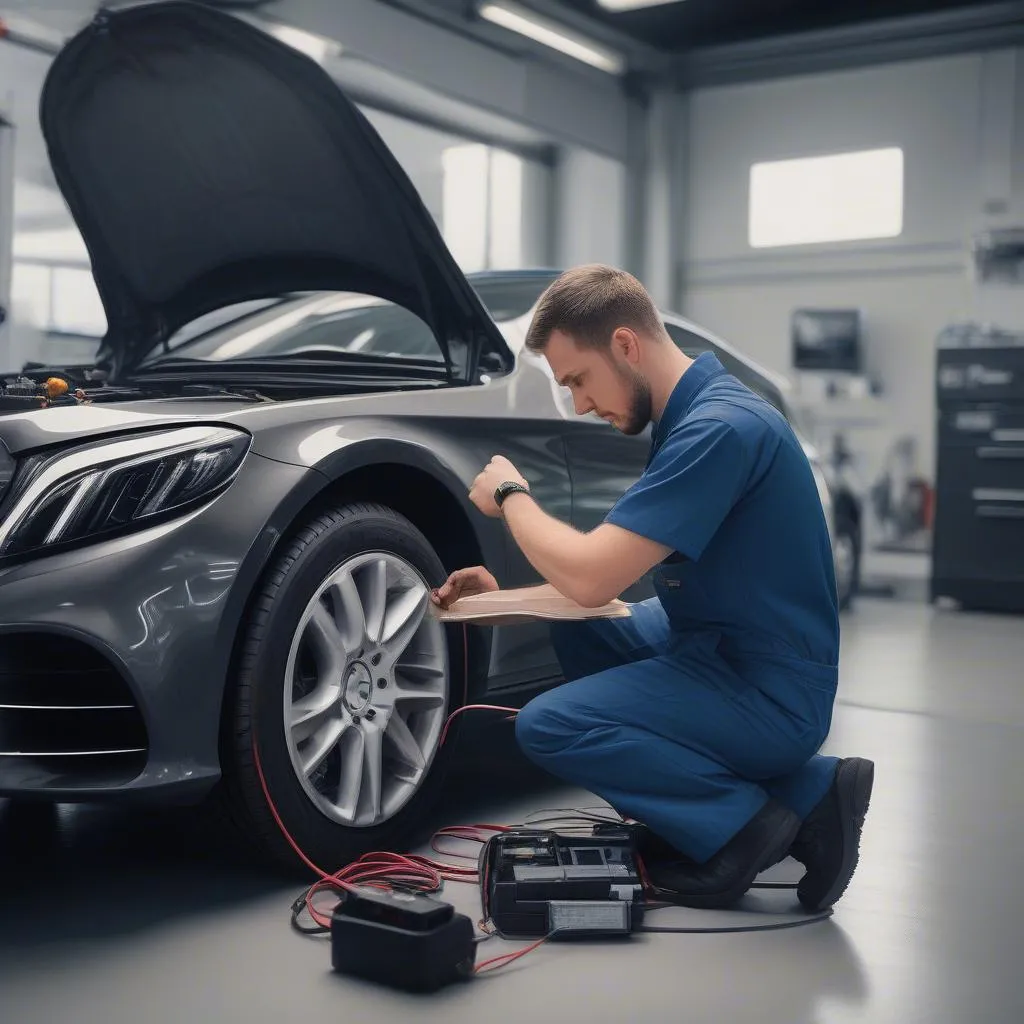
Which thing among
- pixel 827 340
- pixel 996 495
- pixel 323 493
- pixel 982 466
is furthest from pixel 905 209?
pixel 323 493

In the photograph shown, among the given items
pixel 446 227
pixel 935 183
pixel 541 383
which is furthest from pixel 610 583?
pixel 935 183

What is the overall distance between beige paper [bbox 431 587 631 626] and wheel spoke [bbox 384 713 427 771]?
25 cm

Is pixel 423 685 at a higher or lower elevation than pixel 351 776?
higher

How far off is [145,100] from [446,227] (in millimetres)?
6282

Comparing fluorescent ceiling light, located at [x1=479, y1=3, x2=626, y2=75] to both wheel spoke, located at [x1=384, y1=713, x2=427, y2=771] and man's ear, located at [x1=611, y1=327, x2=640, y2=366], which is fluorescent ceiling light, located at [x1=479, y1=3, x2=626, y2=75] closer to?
man's ear, located at [x1=611, y1=327, x2=640, y2=366]

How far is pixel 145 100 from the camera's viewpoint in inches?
106

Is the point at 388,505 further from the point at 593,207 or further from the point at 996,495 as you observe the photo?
the point at 593,207

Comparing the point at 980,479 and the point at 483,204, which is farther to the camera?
the point at 483,204

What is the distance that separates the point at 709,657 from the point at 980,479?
564cm

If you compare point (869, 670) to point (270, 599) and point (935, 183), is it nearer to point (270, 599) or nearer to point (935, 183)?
point (270, 599)

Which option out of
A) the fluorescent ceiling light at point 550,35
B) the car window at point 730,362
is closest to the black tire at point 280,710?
the car window at point 730,362

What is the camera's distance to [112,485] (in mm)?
1930

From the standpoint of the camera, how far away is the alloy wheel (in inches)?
84.9

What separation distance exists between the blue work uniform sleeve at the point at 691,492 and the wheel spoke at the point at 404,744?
23.9 inches
